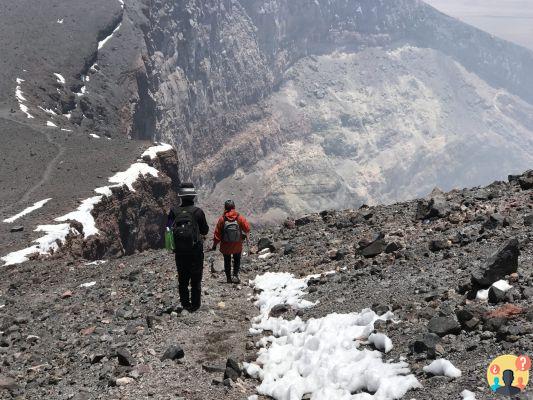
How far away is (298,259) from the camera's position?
59.2ft

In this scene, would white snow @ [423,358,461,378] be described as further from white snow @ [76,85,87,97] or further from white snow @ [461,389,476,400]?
white snow @ [76,85,87,97]

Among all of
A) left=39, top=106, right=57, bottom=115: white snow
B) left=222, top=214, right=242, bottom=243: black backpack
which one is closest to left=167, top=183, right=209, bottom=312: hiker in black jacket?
left=222, top=214, right=242, bottom=243: black backpack

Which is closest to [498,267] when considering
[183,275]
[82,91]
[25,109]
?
[183,275]

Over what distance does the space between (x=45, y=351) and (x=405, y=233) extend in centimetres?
1064

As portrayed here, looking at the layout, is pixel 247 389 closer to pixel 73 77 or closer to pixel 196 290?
pixel 196 290

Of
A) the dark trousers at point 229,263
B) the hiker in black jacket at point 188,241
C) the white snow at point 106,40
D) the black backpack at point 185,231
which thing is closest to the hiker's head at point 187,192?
the hiker in black jacket at point 188,241

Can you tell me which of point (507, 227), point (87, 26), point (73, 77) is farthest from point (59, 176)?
point (87, 26)

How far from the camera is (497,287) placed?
9.34 meters

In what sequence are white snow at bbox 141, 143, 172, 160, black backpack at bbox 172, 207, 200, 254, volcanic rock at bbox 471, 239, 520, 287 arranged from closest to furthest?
volcanic rock at bbox 471, 239, 520, 287, black backpack at bbox 172, 207, 200, 254, white snow at bbox 141, 143, 172, 160

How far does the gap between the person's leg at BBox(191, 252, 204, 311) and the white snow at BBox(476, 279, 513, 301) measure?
6695 millimetres

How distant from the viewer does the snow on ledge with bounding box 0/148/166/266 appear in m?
31.2

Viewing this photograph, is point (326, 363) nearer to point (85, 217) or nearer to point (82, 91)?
point (85, 217)

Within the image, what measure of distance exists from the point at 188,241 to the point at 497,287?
7146 mm

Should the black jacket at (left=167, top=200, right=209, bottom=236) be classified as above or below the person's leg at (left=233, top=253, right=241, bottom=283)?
above
